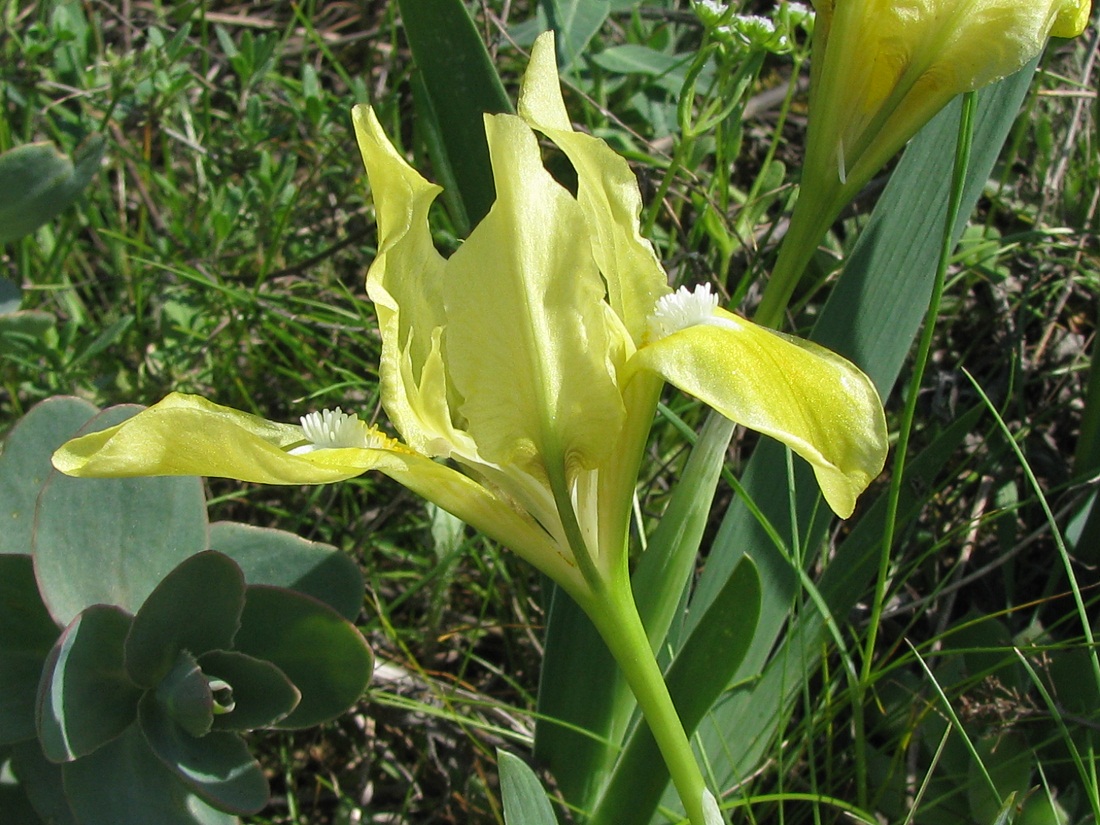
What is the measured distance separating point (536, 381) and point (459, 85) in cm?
47

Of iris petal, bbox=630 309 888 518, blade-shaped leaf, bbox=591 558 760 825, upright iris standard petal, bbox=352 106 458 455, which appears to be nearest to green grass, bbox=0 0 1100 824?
blade-shaped leaf, bbox=591 558 760 825

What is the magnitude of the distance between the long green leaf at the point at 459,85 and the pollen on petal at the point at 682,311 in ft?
1.23

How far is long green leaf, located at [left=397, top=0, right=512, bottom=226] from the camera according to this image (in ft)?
3.33

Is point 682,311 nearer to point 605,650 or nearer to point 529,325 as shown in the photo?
point 529,325

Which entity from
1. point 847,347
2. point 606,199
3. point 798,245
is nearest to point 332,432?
point 606,199

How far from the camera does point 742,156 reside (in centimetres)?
175

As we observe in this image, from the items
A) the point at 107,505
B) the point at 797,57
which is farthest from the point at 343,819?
the point at 797,57

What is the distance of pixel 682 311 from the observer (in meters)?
0.73

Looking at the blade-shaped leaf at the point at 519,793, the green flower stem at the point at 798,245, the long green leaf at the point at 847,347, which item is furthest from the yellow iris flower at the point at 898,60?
the blade-shaped leaf at the point at 519,793

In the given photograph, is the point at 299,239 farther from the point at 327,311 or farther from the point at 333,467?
the point at 333,467

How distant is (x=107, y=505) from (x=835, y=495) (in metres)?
0.63

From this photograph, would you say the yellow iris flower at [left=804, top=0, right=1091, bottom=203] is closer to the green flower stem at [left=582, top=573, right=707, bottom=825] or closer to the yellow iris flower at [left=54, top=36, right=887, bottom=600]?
the yellow iris flower at [left=54, top=36, right=887, bottom=600]

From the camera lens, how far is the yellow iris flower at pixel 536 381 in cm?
63

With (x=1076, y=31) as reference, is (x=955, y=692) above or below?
below
